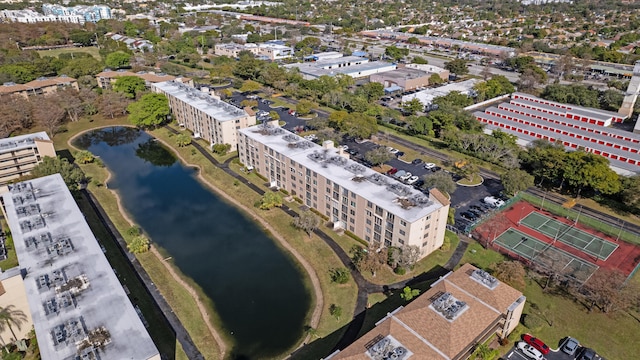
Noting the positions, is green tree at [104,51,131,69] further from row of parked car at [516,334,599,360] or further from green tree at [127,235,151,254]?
row of parked car at [516,334,599,360]

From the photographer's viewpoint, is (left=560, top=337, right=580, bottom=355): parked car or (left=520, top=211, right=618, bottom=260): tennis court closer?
(left=560, top=337, right=580, bottom=355): parked car

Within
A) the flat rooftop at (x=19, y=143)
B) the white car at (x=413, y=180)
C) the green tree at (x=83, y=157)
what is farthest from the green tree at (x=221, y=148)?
the white car at (x=413, y=180)

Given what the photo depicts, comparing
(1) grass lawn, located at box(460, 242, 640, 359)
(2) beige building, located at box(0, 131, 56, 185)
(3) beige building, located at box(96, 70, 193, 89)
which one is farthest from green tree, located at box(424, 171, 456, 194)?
(3) beige building, located at box(96, 70, 193, 89)

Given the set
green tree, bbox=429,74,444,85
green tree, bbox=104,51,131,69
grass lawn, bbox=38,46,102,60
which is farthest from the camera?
grass lawn, bbox=38,46,102,60

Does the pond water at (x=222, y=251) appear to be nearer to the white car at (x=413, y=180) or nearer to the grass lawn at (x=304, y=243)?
the grass lawn at (x=304, y=243)

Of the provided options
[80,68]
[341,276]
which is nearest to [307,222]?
[341,276]

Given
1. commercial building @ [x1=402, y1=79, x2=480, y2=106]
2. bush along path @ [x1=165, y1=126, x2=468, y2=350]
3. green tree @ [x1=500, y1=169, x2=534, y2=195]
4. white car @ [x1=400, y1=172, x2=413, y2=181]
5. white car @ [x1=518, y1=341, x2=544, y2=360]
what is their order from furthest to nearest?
1. commercial building @ [x1=402, y1=79, x2=480, y2=106]
2. white car @ [x1=400, y1=172, x2=413, y2=181]
3. green tree @ [x1=500, y1=169, x2=534, y2=195]
4. bush along path @ [x1=165, y1=126, x2=468, y2=350]
5. white car @ [x1=518, y1=341, x2=544, y2=360]

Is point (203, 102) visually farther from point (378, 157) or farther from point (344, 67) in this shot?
point (344, 67)

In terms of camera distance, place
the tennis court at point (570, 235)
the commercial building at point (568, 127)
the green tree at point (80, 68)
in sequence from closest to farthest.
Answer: the tennis court at point (570, 235) → the commercial building at point (568, 127) → the green tree at point (80, 68)
